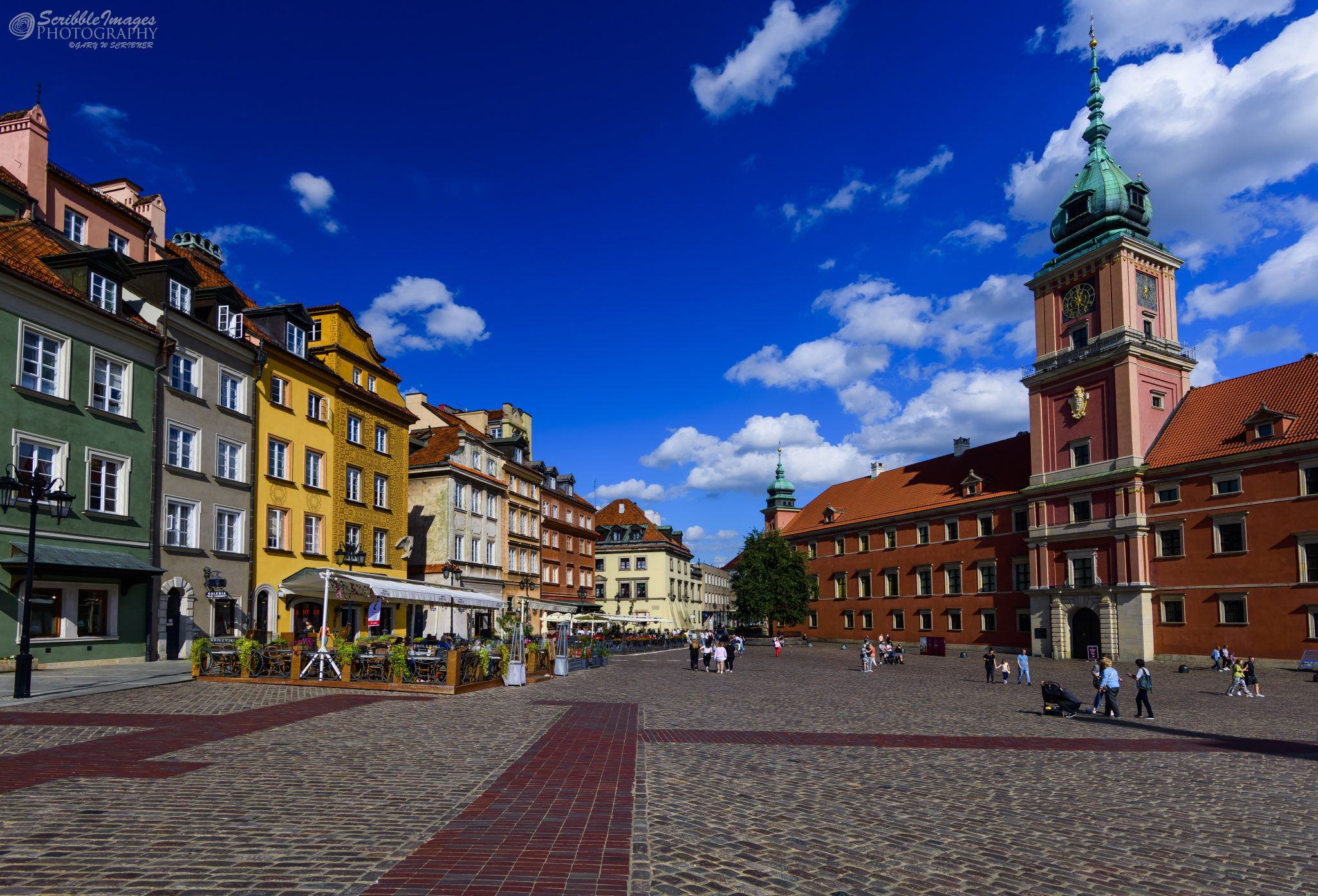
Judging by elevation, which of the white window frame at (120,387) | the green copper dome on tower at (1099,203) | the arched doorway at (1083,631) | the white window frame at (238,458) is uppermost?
Result: the green copper dome on tower at (1099,203)

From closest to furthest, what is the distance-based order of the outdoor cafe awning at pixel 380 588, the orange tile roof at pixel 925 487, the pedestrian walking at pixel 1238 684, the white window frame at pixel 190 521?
the outdoor cafe awning at pixel 380 588
the white window frame at pixel 190 521
the pedestrian walking at pixel 1238 684
the orange tile roof at pixel 925 487

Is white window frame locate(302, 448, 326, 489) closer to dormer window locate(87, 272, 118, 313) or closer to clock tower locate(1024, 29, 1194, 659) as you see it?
dormer window locate(87, 272, 118, 313)

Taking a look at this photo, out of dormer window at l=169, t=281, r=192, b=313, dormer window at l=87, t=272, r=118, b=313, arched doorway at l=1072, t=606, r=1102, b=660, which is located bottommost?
arched doorway at l=1072, t=606, r=1102, b=660

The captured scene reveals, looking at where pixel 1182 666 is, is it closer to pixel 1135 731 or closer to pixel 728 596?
pixel 1135 731

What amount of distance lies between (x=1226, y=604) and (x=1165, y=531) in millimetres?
5298

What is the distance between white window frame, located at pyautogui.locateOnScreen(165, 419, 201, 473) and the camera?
29.6 metres

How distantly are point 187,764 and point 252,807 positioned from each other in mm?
3036

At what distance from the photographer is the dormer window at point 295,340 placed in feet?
120

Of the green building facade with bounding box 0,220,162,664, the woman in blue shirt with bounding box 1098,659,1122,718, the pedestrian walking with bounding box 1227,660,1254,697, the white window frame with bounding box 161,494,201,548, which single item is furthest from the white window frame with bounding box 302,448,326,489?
the pedestrian walking with bounding box 1227,660,1254,697

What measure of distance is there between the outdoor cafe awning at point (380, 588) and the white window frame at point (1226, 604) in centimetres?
3891

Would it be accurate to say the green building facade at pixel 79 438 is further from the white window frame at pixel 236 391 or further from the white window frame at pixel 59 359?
the white window frame at pixel 236 391

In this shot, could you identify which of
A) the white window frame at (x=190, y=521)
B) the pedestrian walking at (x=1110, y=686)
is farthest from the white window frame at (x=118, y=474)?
Result: the pedestrian walking at (x=1110, y=686)

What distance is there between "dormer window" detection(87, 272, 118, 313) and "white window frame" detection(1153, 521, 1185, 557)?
169 ft

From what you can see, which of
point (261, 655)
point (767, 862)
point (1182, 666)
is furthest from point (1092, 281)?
point (767, 862)
